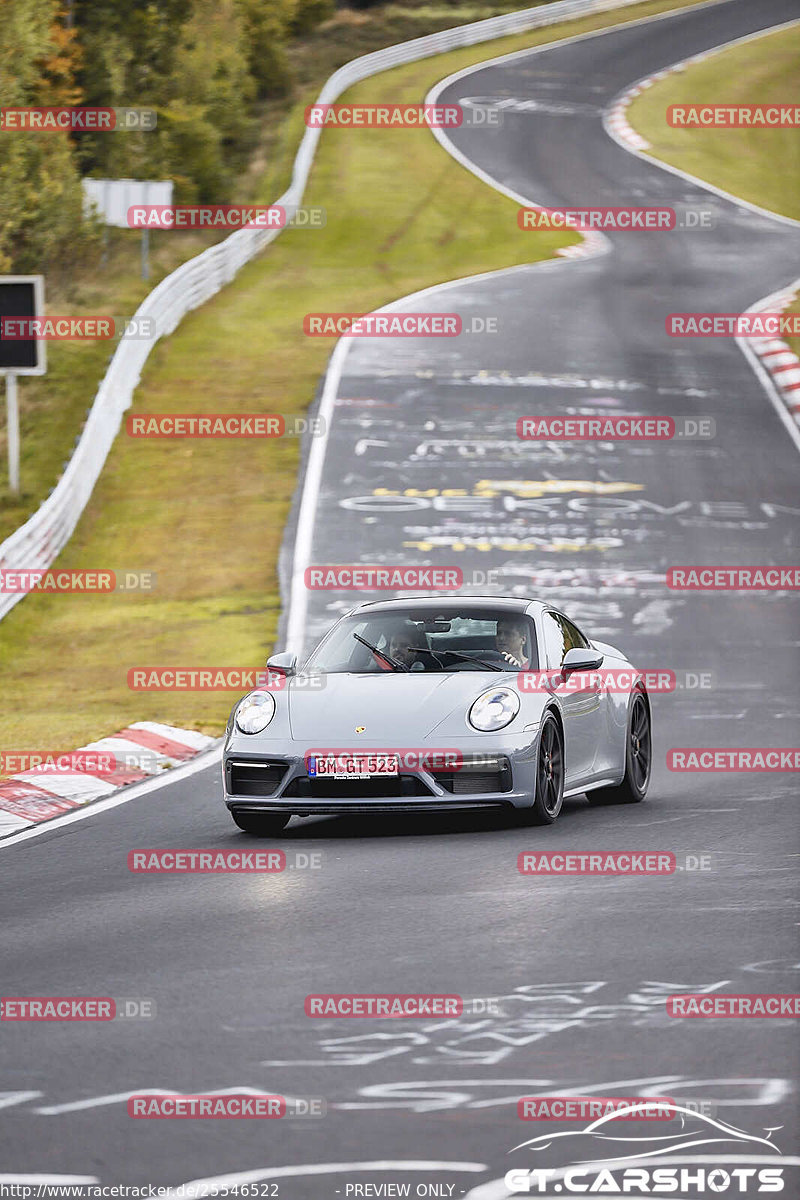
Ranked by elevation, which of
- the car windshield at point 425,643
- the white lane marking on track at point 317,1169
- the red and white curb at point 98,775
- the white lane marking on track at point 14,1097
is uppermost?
the white lane marking on track at point 317,1169

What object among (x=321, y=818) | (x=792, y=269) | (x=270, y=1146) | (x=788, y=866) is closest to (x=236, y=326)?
(x=792, y=269)

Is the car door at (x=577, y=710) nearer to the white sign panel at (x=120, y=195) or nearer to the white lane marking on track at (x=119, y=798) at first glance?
the white lane marking on track at (x=119, y=798)

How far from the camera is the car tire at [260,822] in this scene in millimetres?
10664

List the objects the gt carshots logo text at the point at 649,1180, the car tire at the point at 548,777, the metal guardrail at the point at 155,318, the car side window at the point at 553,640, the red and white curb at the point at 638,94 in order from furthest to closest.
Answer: the red and white curb at the point at 638,94 < the metal guardrail at the point at 155,318 < the car side window at the point at 553,640 < the car tire at the point at 548,777 < the gt carshots logo text at the point at 649,1180

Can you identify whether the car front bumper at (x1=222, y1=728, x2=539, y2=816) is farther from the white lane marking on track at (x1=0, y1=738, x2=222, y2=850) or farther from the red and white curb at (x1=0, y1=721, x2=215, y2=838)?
the red and white curb at (x1=0, y1=721, x2=215, y2=838)

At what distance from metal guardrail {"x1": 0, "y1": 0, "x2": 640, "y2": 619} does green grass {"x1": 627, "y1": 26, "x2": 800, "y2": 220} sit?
8.99 metres

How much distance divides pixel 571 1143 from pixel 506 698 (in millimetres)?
5646

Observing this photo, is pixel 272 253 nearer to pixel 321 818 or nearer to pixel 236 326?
pixel 236 326

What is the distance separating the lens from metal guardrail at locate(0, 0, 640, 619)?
2270 cm

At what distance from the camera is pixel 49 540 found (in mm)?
23234

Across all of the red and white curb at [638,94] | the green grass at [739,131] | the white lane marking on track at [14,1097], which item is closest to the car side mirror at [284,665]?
the white lane marking on track at [14,1097]

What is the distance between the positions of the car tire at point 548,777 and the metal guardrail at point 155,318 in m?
11.3

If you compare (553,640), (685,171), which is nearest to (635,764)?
(553,640)

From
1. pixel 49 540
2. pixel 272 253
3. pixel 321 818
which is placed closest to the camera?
pixel 321 818
